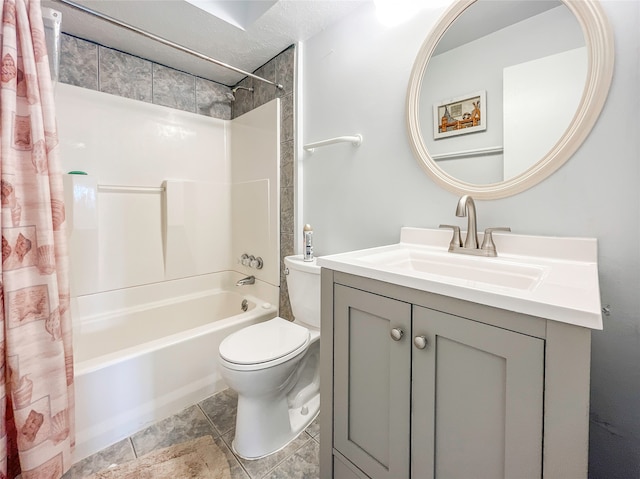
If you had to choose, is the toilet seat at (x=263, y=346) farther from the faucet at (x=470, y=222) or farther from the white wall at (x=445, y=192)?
the faucet at (x=470, y=222)

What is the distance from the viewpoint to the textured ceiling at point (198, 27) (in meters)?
1.50

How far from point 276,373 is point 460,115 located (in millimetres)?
1315

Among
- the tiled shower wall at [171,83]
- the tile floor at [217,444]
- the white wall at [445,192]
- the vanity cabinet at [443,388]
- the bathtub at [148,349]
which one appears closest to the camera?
the vanity cabinet at [443,388]

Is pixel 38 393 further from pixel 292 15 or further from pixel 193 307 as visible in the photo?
pixel 292 15

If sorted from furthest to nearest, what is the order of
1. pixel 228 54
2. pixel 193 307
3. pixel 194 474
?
pixel 193 307, pixel 228 54, pixel 194 474

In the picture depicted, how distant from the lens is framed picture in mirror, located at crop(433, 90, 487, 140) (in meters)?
1.10

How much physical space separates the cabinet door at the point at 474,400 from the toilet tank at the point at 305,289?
802 mm

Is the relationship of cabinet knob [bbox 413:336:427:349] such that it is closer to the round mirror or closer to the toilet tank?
the round mirror

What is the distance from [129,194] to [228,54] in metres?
1.17

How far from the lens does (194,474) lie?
46.1 inches

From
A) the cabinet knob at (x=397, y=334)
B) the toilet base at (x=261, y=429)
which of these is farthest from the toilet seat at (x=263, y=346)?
the cabinet knob at (x=397, y=334)

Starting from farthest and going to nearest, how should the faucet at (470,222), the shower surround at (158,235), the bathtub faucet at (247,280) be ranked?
the bathtub faucet at (247,280)
the shower surround at (158,235)
the faucet at (470,222)

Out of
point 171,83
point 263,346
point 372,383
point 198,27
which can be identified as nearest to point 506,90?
point 372,383

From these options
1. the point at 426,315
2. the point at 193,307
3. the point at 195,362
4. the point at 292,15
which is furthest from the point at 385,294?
the point at 193,307
